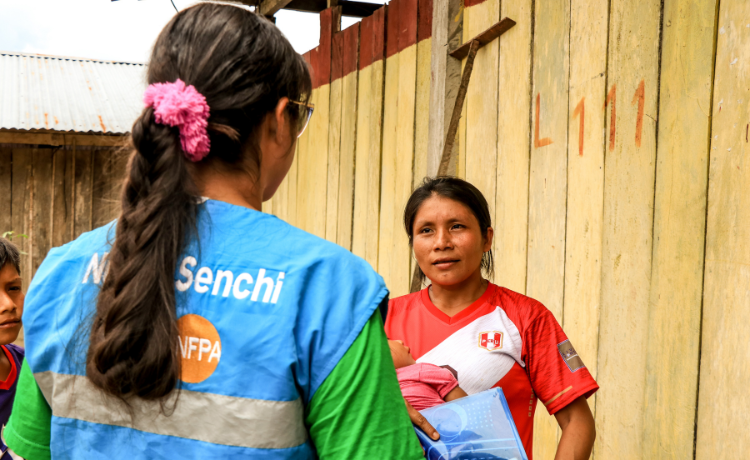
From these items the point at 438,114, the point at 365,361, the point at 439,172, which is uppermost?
the point at 438,114

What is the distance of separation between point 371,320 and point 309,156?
406 cm

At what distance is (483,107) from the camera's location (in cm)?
287

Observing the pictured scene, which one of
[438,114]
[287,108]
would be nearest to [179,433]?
[287,108]

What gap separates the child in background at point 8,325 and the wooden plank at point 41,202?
16.2 ft

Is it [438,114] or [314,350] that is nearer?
[314,350]

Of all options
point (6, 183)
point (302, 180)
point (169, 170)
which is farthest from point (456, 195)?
point (6, 183)

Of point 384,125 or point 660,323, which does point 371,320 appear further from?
point 384,125

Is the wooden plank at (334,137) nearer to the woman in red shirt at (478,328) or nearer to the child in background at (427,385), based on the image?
the woman in red shirt at (478,328)

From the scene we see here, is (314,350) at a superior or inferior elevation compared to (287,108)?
inferior

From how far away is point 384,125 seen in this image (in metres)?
3.78

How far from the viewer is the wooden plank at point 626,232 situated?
6.56 feet

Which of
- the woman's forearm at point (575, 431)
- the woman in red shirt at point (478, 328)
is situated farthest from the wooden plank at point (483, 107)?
the woman's forearm at point (575, 431)

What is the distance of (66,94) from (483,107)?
6294 mm

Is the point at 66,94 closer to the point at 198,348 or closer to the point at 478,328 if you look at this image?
the point at 478,328
